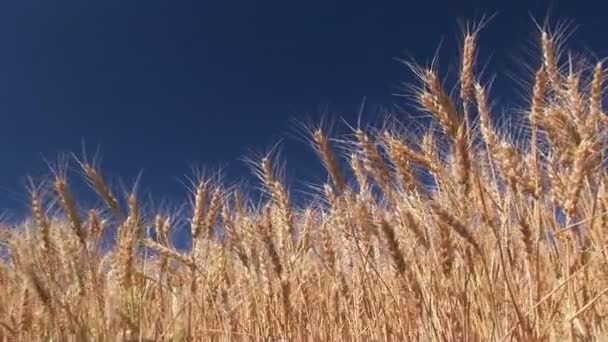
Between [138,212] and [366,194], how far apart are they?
3.87ft

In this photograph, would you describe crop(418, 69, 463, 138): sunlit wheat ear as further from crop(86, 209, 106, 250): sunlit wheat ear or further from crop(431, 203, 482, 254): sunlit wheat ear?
crop(86, 209, 106, 250): sunlit wheat ear

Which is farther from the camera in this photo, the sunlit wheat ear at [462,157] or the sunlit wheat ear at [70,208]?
the sunlit wheat ear at [70,208]

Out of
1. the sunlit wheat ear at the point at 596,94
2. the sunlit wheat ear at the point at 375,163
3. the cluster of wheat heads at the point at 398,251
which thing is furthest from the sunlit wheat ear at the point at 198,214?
the sunlit wheat ear at the point at 596,94

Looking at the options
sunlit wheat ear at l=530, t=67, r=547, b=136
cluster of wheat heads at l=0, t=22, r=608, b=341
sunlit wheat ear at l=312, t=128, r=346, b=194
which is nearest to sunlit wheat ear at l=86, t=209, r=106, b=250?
cluster of wheat heads at l=0, t=22, r=608, b=341

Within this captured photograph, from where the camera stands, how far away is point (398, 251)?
86.3 inches

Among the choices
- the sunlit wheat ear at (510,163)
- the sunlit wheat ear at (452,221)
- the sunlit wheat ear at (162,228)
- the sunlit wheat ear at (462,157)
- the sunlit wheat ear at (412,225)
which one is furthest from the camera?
the sunlit wheat ear at (162,228)

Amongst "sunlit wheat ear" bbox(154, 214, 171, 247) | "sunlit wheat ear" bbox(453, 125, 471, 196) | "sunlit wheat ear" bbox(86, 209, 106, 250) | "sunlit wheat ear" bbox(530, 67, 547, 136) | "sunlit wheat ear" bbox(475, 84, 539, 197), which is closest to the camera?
"sunlit wheat ear" bbox(453, 125, 471, 196)

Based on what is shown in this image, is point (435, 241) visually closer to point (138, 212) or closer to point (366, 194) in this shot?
point (366, 194)

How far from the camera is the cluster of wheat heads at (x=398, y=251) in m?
2.25

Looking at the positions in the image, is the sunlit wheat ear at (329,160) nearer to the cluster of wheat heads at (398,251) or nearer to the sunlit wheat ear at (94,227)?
the cluster of wheat heads at (398,251)

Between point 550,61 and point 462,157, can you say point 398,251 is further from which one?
point 550,61

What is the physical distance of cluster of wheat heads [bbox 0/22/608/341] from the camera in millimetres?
2254

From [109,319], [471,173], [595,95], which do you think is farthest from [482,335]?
[109,319]

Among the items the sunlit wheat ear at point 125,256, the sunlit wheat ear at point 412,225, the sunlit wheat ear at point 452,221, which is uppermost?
the sunlit wheat ear at point 125,256
